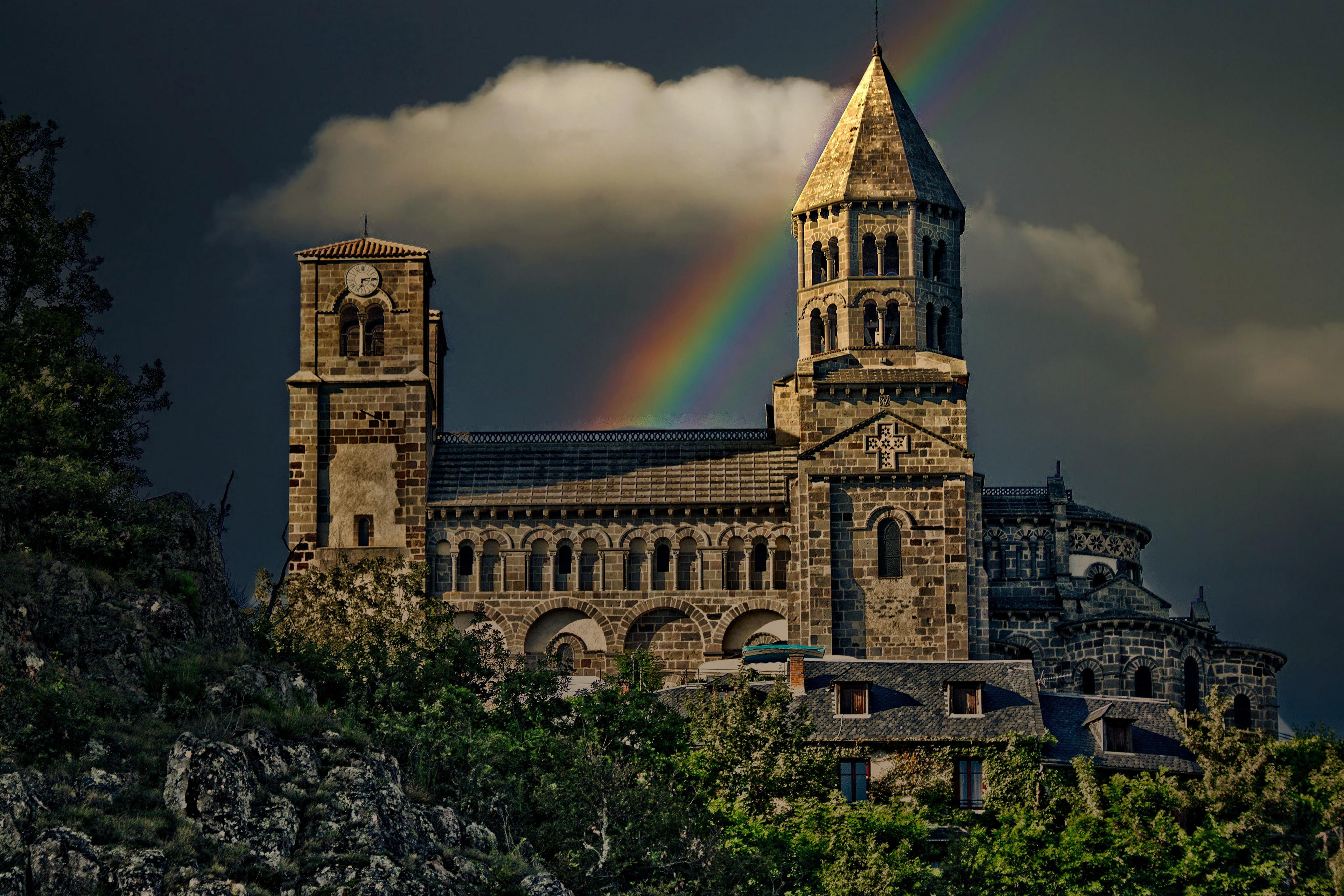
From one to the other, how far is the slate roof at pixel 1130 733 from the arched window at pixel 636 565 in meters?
17.5

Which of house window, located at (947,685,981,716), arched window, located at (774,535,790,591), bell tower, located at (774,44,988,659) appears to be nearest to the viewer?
house window, located at (947,685,981,716)

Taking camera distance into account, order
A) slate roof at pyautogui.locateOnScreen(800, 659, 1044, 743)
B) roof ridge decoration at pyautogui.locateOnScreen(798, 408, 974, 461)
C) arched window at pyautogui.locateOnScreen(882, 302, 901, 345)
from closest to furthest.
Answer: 1. slate roof at pyautogui.locateOnScreen(800, 659, 1044, 743)
2. roof ridge decoration at pyautogui.locateOnScreen(798, 408, 974, 461)
3. arched window at pyautogui.locateOnScreen(882, 302, 901, 345)

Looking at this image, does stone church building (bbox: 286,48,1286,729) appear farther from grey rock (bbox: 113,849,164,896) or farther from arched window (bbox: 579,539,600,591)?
grey rock (bbox: 113,849,164,896)

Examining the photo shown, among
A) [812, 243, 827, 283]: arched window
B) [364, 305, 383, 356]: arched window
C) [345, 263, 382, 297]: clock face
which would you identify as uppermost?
[812, 243, 827, 283]: arched window

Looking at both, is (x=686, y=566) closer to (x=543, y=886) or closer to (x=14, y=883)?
(x=543, y=886)

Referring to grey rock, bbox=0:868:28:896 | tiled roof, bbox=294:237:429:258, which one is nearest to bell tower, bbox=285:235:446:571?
tiled roof, bbox=294:237:429:258

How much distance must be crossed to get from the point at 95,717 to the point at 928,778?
25187mm

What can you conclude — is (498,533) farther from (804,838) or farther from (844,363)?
(804,838)

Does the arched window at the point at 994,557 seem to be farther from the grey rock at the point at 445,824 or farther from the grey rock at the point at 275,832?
the grey rock at the point at 275,832

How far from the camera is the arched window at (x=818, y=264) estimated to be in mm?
92375

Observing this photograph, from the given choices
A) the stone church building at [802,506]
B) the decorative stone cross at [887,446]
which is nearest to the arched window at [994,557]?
the stone church building at [802,506]

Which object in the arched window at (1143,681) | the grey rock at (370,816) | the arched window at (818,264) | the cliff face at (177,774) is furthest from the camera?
the arched window at (818,264)

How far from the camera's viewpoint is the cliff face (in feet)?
174

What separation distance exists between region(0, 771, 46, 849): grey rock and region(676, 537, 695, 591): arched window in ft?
121
